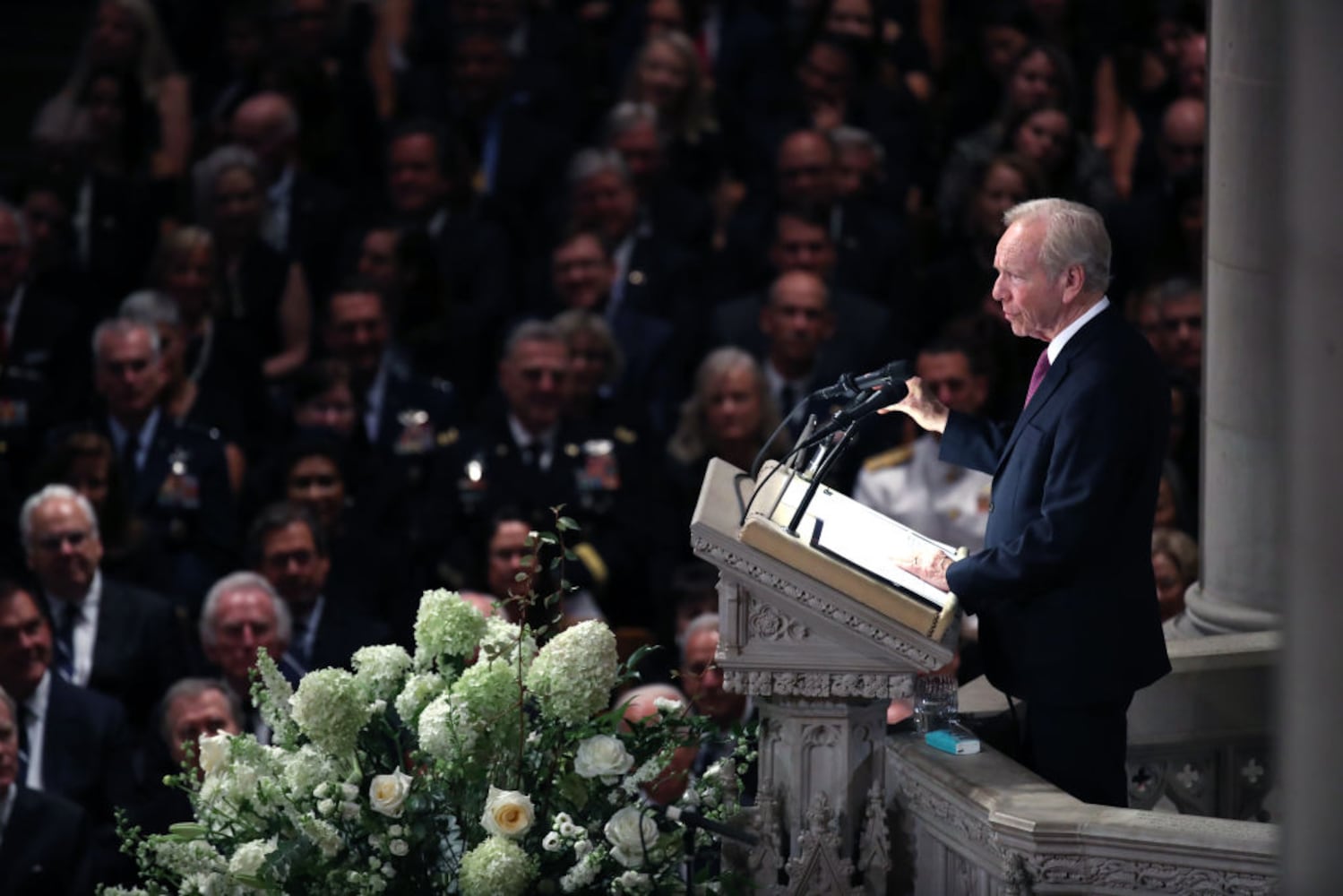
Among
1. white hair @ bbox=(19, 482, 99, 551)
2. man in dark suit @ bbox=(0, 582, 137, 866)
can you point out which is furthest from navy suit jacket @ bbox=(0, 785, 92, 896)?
white hair @ bbox=(19, 482, 99, 551)

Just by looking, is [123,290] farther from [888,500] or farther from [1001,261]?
[1001,261]

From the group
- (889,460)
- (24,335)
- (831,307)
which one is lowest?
(889,460)

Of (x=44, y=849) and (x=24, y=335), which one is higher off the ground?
(x=24, y=335)

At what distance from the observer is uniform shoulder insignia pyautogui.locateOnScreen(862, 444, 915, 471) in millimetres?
7738

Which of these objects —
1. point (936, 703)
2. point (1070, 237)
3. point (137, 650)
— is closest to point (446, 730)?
point (936, 703)

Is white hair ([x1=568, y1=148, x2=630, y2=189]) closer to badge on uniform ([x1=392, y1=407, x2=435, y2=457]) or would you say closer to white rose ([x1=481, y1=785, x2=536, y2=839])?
badge on uniform ([x1=392, y1=407, x2=435, y2=457])

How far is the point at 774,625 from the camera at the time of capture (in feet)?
13.2

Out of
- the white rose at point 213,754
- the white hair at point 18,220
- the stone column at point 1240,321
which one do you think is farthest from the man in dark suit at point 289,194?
the white rose at point 213,754

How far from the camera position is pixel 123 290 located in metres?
9.54

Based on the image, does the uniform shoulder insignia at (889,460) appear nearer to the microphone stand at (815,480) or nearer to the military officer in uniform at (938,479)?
the military officer in uniform at (938,479)

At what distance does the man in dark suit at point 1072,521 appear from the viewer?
12.8ft

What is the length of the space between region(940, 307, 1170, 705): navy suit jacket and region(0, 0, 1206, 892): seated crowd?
2.06 m

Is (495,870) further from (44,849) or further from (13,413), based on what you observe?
(13,413)

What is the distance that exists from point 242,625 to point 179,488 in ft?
4.30
